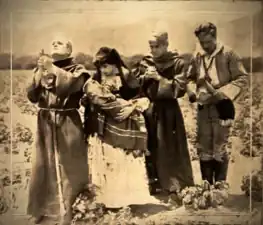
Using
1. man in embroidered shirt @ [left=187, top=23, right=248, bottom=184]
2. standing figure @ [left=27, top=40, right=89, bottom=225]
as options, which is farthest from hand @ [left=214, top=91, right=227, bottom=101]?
standing figure @ [left=27, top=40, right=89, bottom=225]

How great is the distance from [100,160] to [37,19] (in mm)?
475

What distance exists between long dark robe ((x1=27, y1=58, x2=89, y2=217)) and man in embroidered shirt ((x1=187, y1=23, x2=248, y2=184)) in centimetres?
36

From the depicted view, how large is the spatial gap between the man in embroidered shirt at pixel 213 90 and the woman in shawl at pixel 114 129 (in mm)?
178

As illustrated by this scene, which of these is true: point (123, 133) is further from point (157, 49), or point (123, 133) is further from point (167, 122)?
point (157, 49)

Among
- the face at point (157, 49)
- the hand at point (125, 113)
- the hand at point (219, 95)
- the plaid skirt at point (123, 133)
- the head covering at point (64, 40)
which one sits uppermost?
the head covering at point (64, 40)

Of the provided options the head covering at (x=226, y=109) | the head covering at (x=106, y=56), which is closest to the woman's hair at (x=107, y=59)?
the head covering at (x=106, y=56)

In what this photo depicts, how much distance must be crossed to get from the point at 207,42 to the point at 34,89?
55cm

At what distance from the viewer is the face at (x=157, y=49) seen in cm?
157

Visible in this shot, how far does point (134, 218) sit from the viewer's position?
1577mm

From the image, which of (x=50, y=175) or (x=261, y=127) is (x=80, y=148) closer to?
(x=50, y=175)

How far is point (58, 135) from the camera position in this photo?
156cm

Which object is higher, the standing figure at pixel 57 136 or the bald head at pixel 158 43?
the bald head at pixel 158 43

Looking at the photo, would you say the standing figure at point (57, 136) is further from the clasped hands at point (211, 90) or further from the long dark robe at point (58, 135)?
the clasped hands at point (211, 90)

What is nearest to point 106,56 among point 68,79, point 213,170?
point 68,79
